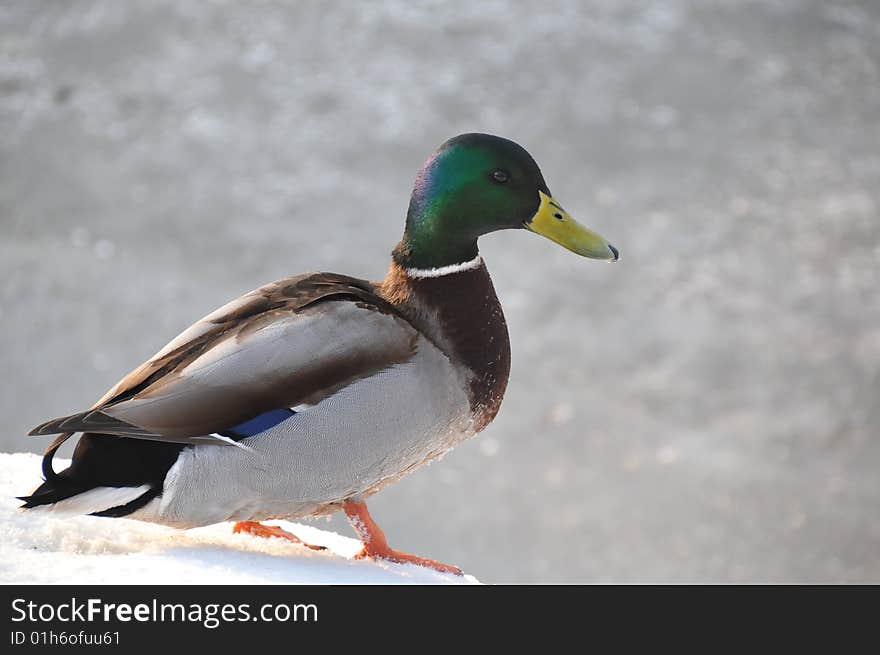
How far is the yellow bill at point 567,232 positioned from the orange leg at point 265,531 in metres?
0.80

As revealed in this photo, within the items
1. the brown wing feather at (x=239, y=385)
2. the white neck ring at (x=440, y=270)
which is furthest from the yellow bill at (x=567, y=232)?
the brown wing feather at (x=239, y=385)

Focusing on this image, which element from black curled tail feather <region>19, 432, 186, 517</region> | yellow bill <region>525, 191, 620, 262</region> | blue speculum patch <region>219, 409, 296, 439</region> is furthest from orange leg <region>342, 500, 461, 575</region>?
yellow bill <region>525, 191, 620, 262</region>

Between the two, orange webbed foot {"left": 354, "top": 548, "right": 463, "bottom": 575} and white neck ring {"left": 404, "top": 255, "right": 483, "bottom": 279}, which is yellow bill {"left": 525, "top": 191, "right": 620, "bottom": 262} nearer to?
white neck ring {"left": 404, "top": 255, "right": 483, "bottom": 279}

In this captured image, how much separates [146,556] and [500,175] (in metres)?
1.02

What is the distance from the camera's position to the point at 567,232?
8.14ft

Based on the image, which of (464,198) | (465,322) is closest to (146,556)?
(465,322)

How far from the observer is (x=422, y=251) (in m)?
2.43

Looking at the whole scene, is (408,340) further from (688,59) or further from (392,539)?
(688,59)

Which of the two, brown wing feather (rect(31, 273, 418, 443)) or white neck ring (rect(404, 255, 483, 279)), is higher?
white neck ring (rect(404, 255, 483, 279))

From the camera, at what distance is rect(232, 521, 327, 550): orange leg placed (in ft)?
7.93

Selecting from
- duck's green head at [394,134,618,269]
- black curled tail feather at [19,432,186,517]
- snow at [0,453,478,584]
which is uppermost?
duck's green head at [394,134,618,269]

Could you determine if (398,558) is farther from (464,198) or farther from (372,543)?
(464,198)

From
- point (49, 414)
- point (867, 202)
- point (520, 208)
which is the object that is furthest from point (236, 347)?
point (867, 202)

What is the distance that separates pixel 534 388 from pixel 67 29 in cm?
395
